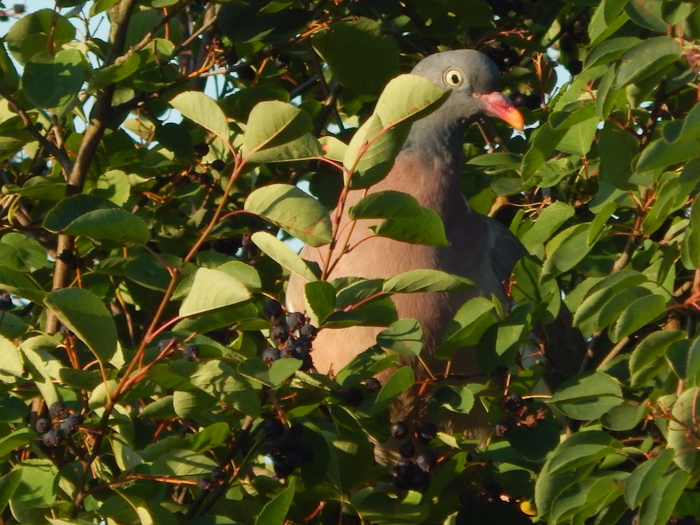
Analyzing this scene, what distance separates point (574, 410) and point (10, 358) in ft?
3.91

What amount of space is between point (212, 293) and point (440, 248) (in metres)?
1.56

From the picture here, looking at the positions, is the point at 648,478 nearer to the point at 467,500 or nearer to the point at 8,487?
the point at 467,500

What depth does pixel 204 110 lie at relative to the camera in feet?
7.11

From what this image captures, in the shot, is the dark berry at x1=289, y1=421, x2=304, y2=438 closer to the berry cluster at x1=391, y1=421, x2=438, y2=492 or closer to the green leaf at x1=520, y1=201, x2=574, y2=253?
the berry cluster at x1=391, y1=421, x2=438, y2=492

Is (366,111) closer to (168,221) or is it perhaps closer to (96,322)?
(168,221)

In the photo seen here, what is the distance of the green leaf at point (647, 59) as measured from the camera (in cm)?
233

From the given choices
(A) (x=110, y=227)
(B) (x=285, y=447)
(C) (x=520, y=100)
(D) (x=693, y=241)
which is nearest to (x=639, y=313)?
(D) (x=693, y=241)

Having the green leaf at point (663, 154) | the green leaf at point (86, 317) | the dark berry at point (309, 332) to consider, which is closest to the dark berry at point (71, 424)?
the green leaf at point (86, 317)

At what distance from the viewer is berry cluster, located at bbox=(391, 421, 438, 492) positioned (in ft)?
8.13

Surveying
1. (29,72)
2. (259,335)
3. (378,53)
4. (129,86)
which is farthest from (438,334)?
(29,72)

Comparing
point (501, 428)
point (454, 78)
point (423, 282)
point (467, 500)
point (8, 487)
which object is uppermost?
point (423, 282)

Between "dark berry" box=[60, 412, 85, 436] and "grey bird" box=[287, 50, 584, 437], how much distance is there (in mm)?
1108

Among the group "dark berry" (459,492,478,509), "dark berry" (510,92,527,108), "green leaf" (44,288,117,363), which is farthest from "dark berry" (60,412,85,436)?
"dark berry" (510,92,527,108)

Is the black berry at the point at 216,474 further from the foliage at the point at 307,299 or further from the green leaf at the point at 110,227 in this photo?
the green leaf at the point at 110,227
